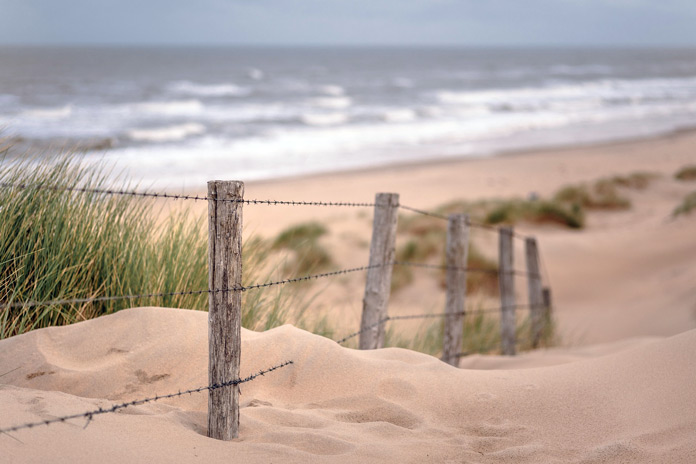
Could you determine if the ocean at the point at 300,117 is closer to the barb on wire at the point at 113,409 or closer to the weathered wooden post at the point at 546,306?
the barb on wire at the point at 113,409

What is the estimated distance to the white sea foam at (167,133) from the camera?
21.8m

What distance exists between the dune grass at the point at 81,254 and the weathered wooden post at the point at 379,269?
2.41ft

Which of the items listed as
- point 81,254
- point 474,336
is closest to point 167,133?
point 474,336

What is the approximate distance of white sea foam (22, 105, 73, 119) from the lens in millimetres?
25953

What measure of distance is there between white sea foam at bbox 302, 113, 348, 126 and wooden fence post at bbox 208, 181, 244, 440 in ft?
79.4

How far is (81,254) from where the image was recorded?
4.19 metres

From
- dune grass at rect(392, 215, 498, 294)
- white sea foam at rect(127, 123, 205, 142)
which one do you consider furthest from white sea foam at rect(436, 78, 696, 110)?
dune grass at rect(392, 215, 498, 294)

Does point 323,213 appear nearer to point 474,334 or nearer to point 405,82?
point 474,334

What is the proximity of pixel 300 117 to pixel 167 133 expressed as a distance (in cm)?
731

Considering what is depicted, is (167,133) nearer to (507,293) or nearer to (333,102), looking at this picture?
(333,102)

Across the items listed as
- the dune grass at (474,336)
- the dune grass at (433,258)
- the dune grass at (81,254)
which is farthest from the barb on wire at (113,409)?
the dune grass at (433,258)

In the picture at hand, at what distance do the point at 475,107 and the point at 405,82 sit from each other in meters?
17.3

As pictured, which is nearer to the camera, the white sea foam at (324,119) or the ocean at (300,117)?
the ocean at (300,117)

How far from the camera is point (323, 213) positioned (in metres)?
14.0
